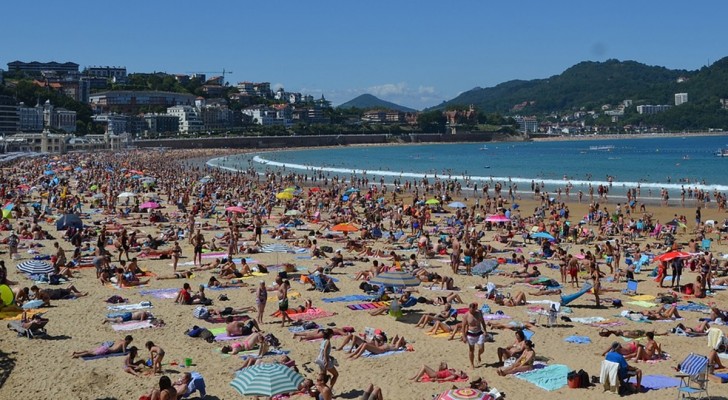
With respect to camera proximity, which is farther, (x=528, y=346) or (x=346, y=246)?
(x=346, y=246)

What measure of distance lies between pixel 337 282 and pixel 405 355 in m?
5.08

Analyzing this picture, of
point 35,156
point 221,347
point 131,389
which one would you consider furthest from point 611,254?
point 35,156

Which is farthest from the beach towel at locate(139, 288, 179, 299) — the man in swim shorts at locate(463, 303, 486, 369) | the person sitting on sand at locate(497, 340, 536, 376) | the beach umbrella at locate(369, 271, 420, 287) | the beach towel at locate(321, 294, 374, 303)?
the person sitting on sand at locate(497, 340, 536, 376)

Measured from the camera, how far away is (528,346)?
30.5 feet

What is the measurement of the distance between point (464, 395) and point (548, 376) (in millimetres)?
1626

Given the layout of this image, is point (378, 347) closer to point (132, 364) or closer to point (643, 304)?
point (132, 364)

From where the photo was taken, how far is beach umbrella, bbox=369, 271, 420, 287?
12188 mm

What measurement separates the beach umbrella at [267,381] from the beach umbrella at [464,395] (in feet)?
5.33

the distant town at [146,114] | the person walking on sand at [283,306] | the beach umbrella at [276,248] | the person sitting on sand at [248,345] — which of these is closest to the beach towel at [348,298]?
the person walking on sand at [283,306]

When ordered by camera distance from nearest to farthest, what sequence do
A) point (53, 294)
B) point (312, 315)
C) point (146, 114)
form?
1. point (312, 315)
2. point (53, 294)
3. point (146, 114)

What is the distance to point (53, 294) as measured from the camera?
42.5 ft

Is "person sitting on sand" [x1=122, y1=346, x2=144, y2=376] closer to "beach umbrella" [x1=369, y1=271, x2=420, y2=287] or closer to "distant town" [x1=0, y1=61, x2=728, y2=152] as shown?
"beach umbrella" [x1=369, y1=271, x2=420, y2=287]

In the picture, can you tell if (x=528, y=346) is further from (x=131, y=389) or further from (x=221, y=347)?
(x=131, y=389)

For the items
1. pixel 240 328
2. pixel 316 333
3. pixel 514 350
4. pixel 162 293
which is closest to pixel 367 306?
pixel 316 333
